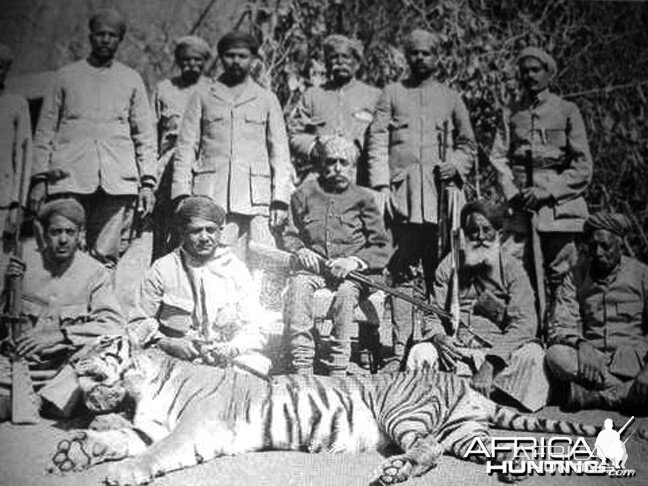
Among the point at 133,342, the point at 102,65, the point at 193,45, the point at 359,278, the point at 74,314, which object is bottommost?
the point at 133,342

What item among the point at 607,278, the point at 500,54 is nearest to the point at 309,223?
the point at 500,54

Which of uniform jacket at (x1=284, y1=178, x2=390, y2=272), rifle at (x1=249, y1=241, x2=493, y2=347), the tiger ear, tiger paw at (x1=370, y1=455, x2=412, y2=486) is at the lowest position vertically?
tiger paw at (x1=370, y1=455, x2=412, y2=486)

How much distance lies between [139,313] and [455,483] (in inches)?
68.9

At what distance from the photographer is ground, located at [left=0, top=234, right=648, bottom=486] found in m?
3.87

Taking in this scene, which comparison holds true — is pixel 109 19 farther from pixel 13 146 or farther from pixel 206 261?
pixel 206 261

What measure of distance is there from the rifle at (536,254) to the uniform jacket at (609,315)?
2.7 inches

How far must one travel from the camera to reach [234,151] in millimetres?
4562

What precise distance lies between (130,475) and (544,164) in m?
2.77

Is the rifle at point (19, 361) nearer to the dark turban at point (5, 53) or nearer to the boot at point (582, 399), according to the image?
the dark turban at point (5, 53)

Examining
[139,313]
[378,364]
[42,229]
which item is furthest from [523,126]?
[42,229]

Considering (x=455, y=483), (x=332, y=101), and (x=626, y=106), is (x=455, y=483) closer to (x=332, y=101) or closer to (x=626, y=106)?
(x=332, y=101)

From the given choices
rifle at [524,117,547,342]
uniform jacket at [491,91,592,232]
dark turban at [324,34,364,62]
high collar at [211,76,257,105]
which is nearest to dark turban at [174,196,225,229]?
high collar at [211,76,257,105]

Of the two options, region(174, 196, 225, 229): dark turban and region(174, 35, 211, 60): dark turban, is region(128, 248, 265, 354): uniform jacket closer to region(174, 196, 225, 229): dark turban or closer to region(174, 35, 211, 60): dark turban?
region(174, 196, 225, 229): dark turban

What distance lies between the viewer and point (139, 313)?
14.0 feet
